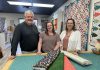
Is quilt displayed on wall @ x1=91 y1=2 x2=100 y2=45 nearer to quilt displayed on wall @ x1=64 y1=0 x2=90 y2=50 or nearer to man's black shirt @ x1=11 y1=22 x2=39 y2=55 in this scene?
quilt displayed on wall @ x1=64 y1=0 x2=90 y2=50

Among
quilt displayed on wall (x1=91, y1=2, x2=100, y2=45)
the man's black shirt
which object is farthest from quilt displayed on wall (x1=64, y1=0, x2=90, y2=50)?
Answer: the man's black shirt

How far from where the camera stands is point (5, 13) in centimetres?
1040

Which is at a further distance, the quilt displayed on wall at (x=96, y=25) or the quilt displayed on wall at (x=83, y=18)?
the quilt displayed on wall at (x=83, y=18)

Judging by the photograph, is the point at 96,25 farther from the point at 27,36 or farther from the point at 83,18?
the point at 27,36

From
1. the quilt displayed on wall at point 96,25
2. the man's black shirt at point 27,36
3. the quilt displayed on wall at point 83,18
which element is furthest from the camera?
the quilt displayed on wall at point 83,18

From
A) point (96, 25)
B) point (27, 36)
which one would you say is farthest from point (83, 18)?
point (27, 36)

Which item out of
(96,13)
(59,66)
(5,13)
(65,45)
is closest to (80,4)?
(96,13)

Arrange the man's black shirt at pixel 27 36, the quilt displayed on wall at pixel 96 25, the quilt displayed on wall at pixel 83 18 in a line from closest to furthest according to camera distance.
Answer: the man's black shirt at pixel 27 36 < the quilt displayed on wall at pixel 96 25 < the quilt displayed on wall at pixel 83 18

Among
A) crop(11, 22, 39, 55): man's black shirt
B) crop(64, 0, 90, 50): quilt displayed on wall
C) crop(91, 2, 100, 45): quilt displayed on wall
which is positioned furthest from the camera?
crop(64, 0, 90, 50): quilt displayed on wall

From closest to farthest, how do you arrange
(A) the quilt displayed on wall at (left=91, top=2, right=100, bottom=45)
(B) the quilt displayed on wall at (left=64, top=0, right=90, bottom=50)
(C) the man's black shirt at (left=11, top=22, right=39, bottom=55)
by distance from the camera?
(C) the man's black shirt at (left=11, top=22, right=39, bottom=55)
(A) the quilt displayed on wall at (left=91, top=2, right=100, bottom=45)
(B) the quilt displayed on wall at (left=64, top=0, right=90, bottom=50)

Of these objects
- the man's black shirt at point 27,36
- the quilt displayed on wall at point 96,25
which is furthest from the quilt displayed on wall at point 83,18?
the man's black shirt at point 27,36

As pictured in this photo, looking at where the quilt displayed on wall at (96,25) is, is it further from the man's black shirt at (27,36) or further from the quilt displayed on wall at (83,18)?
the man's black shirt at (27,36)

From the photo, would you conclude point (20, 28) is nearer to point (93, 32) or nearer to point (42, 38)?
point (42, 38)

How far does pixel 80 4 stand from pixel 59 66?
2.77 metres
